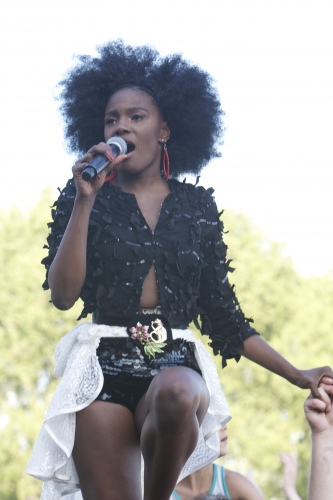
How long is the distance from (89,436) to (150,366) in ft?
1.38

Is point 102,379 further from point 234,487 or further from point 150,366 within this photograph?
point 234,487

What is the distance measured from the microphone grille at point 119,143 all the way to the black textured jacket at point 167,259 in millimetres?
341

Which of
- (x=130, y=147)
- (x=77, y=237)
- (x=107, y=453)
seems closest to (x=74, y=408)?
(x=107, y=453)

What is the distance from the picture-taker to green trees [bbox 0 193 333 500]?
23422 mm

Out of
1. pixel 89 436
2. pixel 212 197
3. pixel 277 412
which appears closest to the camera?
Answer: pixel 89 436

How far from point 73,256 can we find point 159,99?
3.60ft

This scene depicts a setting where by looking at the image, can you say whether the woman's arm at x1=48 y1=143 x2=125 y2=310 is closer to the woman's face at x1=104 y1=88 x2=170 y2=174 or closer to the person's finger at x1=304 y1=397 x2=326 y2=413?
the woman's face at x1=104 y1=88 x2=170 y2=174

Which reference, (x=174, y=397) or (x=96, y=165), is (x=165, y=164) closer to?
(x=96, y=165)

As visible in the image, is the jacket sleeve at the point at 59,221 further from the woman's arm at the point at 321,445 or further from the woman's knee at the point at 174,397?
the woman's arm at the point at 321,445

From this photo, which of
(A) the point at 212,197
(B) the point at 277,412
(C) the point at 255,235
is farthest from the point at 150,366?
(C) the point at 255,235

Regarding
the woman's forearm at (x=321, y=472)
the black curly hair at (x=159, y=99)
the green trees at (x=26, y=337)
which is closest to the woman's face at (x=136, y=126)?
the black curly hair at (x=159, y=99)

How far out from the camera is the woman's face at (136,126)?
15.9ft

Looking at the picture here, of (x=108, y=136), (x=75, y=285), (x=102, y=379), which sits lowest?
(x=102, y=379)

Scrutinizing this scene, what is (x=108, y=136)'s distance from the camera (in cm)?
485
